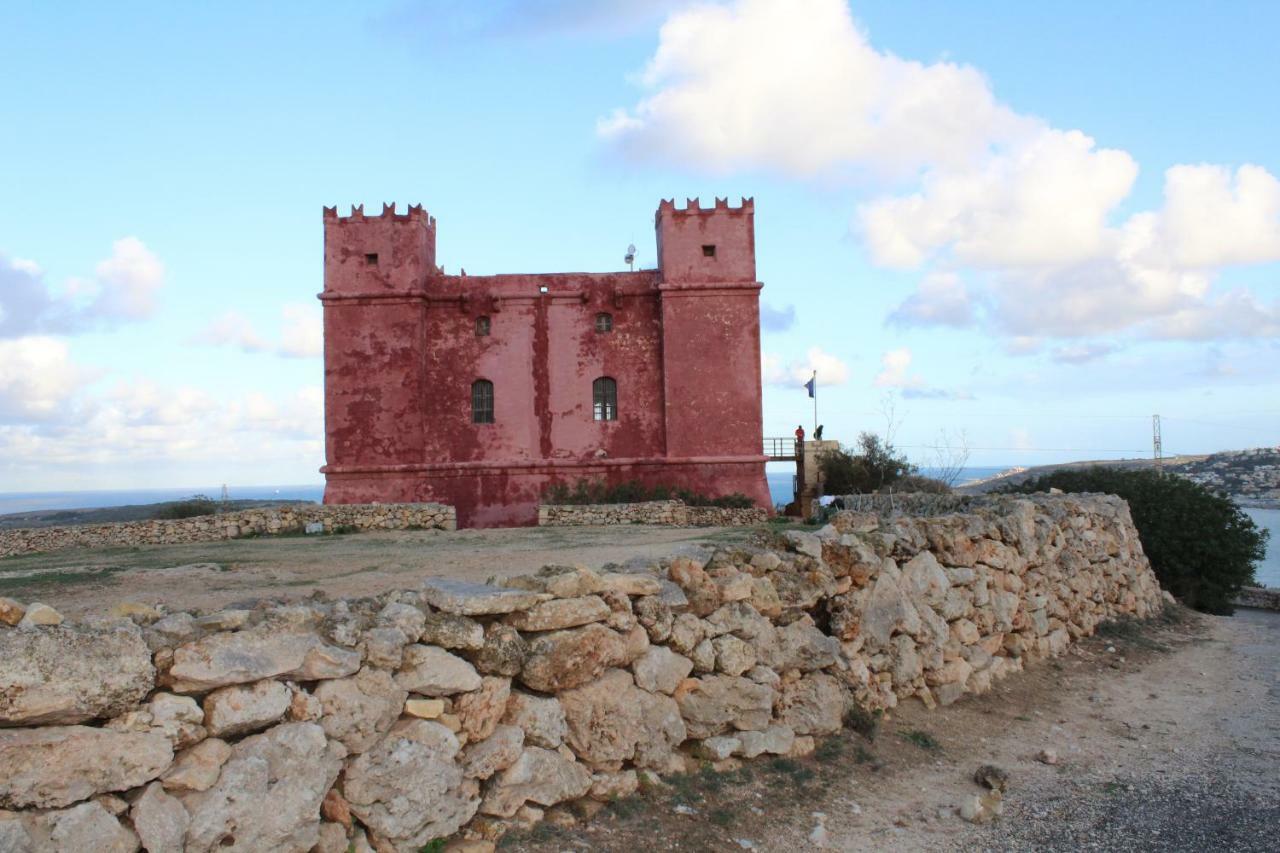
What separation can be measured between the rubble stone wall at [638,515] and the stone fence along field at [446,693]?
13.1 metres

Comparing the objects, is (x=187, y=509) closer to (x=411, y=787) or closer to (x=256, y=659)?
(x=411, y=787)

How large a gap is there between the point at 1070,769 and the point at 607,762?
150 inches

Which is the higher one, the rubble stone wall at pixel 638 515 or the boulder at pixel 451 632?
the boulder at pixel 451 632

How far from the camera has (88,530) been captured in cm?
2008

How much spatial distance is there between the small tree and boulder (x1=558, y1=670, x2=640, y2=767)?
24.7m

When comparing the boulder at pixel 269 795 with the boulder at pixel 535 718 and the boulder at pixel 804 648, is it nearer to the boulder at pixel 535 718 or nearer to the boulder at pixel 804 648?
the boulder at pixel 535 718

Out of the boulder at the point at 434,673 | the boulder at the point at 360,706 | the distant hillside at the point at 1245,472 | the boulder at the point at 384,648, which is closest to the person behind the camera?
the boulder at the point at 360,706

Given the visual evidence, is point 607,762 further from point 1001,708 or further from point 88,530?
point 88,530

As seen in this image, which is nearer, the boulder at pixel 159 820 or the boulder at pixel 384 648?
the boulder at pixel 159 820

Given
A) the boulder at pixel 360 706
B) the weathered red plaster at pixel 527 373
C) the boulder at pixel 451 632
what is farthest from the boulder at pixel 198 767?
the weathered red plaster at pixel 527 373

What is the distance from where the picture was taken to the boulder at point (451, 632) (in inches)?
213

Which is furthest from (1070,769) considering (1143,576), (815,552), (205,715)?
(1143,576)

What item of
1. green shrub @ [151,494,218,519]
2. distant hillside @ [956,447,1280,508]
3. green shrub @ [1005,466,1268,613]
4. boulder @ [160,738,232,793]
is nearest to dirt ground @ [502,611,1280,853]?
boulder @ [160,738,232,793]

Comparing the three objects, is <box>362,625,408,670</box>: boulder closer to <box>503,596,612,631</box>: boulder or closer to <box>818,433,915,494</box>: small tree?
<box>503,596,612,631</box>: boulder
